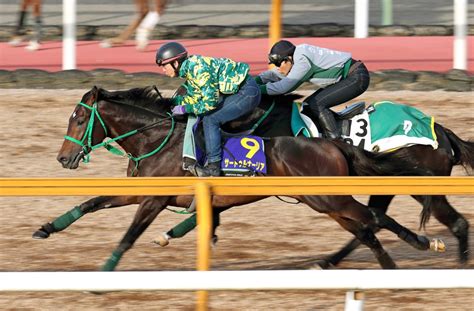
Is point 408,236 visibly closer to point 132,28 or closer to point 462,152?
point 462,152

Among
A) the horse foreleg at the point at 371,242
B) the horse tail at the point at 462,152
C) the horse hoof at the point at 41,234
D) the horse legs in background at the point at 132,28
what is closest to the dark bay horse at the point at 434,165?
the horse tail at the point at 462,152

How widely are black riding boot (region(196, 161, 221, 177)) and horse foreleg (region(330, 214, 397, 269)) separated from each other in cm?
93

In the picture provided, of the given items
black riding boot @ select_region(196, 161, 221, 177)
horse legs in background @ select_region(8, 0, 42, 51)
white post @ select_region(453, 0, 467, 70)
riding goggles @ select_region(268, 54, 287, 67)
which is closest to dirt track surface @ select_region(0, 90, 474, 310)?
black riding boot @ select_region(196, 161, 221, 177)

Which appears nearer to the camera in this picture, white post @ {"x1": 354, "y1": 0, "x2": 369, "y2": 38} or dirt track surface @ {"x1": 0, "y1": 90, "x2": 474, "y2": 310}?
dirt track surface @ {"x1": 0, "y1": 90, "x2": 474, "y2": 310}

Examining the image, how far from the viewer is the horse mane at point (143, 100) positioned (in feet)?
28.6

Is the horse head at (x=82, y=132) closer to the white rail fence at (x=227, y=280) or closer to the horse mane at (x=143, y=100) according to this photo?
the horse mane at (x=143, y=100)

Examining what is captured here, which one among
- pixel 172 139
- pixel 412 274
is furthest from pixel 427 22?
pixel 412 274

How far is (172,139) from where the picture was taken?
8.61m

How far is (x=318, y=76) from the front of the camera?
29.4 feet

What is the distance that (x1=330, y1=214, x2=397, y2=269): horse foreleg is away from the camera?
808 cm

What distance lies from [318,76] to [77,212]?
2.02 meters

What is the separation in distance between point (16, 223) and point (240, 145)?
2436 mm

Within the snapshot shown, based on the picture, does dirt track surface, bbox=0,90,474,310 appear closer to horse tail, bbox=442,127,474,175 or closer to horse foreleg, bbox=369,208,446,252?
horse foreleg, bbox=369,208,446,252

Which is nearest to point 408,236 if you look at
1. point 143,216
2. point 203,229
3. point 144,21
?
point 143,216
